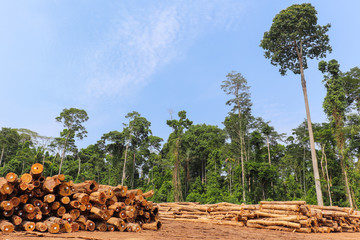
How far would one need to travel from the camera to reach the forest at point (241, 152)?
878 inches

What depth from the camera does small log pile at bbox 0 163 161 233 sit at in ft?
17.2

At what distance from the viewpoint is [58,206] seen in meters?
5.73

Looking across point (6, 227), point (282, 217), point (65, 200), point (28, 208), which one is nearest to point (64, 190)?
point (65, 200)

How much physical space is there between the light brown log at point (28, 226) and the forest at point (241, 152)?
55.5ft

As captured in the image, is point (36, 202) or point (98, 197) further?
point (98, 197)

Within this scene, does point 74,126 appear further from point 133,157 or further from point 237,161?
point 237,161

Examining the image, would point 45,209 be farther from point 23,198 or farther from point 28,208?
point 23,198

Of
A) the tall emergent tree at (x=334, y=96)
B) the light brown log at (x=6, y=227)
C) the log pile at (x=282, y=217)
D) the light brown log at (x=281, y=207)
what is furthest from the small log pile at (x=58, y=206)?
the tall emergent tree at (x=334, y=96)

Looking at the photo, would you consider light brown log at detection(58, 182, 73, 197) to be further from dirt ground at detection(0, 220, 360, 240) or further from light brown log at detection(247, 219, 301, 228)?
light brown log at detection(247, 219, 301, 228)

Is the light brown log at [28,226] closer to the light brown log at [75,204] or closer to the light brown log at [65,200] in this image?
the light brown log at [65,200]

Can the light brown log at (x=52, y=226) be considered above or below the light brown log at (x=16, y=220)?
below

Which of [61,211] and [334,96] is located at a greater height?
[334,96]

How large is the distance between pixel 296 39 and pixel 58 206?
2170cm

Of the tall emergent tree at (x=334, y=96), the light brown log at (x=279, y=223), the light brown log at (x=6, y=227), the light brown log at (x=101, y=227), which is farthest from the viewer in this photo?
the tall emergent tree at (x=334, y=96)
